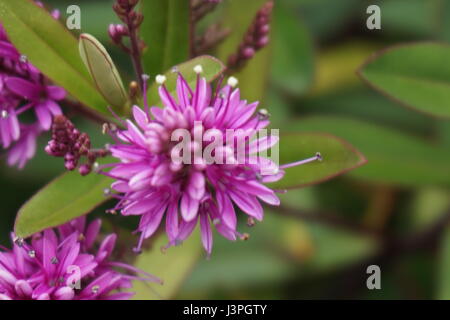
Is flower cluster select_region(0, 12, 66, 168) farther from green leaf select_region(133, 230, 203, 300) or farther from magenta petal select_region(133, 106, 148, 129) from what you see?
green leaf select_region(133, 230, 203, 300)

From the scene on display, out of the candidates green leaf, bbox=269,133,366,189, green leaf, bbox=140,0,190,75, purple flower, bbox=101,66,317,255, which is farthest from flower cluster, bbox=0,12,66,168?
green leaf, bbox=269,133,366,189

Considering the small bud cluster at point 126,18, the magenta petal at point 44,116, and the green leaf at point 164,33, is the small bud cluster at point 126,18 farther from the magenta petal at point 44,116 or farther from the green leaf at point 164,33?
the magenta petal at point 44,116

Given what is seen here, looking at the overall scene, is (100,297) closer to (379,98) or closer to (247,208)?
(247,208)

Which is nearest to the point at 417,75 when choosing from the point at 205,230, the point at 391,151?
the point at 391,151

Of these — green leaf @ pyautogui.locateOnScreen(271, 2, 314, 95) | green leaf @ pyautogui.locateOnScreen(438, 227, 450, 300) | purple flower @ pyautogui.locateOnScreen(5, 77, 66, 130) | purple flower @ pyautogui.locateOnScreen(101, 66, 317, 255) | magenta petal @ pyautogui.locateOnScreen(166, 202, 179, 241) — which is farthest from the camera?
green leaf @ pyautogui.locateOnScreen(271, 2, 314, 95)

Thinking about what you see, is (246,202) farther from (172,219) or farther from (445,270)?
(445,270)

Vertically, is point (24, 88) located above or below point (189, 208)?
above

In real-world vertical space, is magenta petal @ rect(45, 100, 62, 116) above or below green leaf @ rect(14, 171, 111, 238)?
above
